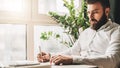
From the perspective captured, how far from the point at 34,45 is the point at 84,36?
2.49 ft

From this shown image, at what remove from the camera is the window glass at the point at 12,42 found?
8.63 ft

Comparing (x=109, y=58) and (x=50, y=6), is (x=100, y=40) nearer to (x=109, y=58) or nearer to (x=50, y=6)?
(x=109, y=58)

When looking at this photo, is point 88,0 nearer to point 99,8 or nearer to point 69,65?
point 99,8

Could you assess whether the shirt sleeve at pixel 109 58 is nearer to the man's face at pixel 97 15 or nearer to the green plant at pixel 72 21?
the man's face at pixel 97 15

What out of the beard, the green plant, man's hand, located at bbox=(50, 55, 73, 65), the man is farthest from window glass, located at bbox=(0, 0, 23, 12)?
man's hand, located at bbox=(50, 55, 73, 65)

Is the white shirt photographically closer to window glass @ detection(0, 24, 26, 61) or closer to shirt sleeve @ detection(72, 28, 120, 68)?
shirt sleeve @ detection(72, 28, 120, 68)

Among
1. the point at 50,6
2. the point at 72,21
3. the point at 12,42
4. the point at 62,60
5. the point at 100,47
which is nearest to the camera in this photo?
the point at 62,60

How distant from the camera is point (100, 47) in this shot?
201 cm

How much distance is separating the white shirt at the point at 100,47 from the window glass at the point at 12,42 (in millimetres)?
725

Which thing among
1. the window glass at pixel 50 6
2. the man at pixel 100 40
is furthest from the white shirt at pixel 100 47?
the window glass at pixel 50 6

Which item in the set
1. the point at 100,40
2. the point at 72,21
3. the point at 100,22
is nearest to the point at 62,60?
the point at 100,40

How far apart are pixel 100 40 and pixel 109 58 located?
0.94 feet

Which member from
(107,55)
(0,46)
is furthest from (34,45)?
(107,55)

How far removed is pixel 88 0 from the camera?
2121 mm
